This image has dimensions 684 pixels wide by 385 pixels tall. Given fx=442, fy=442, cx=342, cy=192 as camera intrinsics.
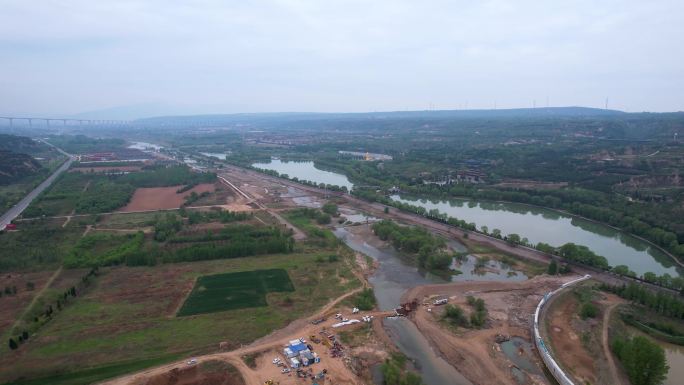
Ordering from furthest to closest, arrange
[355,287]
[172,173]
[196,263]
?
[172,173], [196,263], [355,287]

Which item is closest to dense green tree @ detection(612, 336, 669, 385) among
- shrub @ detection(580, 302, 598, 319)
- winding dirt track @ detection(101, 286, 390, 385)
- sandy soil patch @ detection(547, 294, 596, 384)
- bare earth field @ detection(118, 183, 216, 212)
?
sandy soil patch @ detection(547, 294, 596, 384)

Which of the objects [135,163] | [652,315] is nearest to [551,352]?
→ [652,315]

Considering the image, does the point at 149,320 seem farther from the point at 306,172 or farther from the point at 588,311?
the point at 306,172

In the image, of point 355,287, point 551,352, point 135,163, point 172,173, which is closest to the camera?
point 551,352

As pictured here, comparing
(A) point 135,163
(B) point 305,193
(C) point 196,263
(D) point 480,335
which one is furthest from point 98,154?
(D) point 480,335

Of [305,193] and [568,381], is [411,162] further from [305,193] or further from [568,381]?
[568,381]

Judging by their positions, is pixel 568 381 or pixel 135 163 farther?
pixel 135 163

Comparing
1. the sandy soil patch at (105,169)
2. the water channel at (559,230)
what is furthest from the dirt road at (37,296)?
the sandy soil patch at (105,169)
